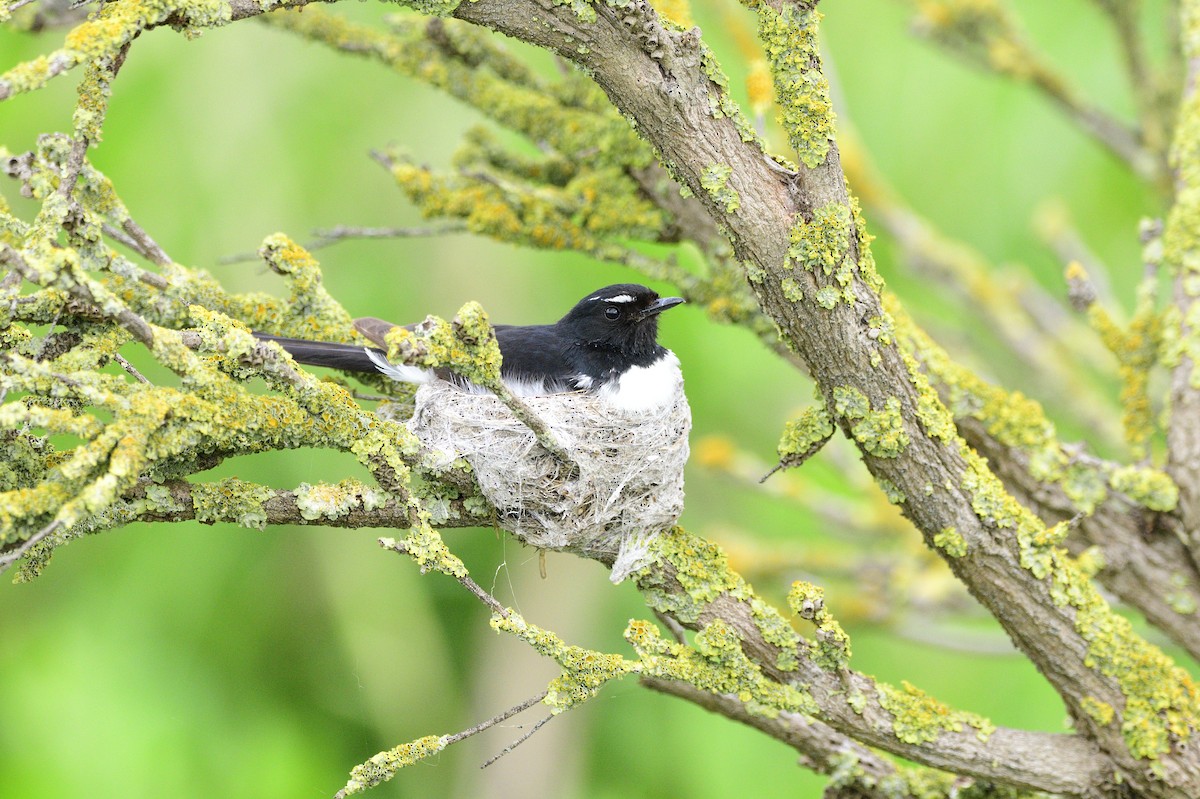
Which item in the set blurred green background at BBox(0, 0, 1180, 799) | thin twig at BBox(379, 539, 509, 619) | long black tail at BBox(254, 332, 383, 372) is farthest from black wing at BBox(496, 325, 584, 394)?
blurred green background at BBox(0, 0, 1180, 799)

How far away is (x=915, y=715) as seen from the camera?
2.76 m

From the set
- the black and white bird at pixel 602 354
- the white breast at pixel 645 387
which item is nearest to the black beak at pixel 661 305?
the black and white bird at pixel 602 354

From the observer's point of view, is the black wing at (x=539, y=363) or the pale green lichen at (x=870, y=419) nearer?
the pale green lichen at (x=870, y=419)

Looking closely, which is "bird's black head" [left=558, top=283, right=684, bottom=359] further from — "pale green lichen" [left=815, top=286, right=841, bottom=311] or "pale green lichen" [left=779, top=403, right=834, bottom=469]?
"pale green lichen" [left=815, top=286, right=841, bottom=311]

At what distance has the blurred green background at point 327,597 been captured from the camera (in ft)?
17.5

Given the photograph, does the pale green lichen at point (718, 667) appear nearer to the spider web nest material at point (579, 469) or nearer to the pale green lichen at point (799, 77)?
the spider web nest material at point (579, 469)

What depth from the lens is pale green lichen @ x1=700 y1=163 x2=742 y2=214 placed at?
2.37m

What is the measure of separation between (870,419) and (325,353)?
135cm

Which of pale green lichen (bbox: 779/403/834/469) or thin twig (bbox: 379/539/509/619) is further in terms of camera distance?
pale green lichen (bbox: 779/403/834/469)

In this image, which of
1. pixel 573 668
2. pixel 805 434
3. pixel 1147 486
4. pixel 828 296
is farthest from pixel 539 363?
pixel 1147 486

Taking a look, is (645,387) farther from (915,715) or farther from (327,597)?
(327,597)

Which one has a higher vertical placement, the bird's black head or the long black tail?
the bird's black head

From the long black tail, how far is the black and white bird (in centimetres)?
52

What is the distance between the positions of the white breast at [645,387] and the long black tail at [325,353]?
0.86m
